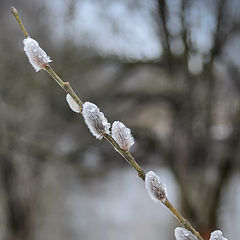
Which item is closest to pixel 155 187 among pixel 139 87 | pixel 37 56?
pixel 37 56

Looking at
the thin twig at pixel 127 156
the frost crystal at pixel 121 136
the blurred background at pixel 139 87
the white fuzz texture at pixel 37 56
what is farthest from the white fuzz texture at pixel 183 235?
the blurred background at pixel 139 87

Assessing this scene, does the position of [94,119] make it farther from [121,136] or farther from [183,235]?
[183,235]

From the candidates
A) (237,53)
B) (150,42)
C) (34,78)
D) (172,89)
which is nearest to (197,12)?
(150,42)

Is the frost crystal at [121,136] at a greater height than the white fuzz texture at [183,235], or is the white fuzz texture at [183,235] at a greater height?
the frost crystal at [121,136]

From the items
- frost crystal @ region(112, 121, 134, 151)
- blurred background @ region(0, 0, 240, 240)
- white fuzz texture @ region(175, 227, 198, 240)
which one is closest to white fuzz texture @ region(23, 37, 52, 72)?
frost crystal @ region(112, 121, 134, 151)

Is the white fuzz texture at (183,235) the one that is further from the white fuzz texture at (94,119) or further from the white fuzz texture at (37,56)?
the white fuzz texture at (37,56)

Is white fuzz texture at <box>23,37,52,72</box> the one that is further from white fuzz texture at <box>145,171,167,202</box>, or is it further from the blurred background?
the blurred background

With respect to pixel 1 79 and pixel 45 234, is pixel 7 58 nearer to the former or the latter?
pixel 1 79
